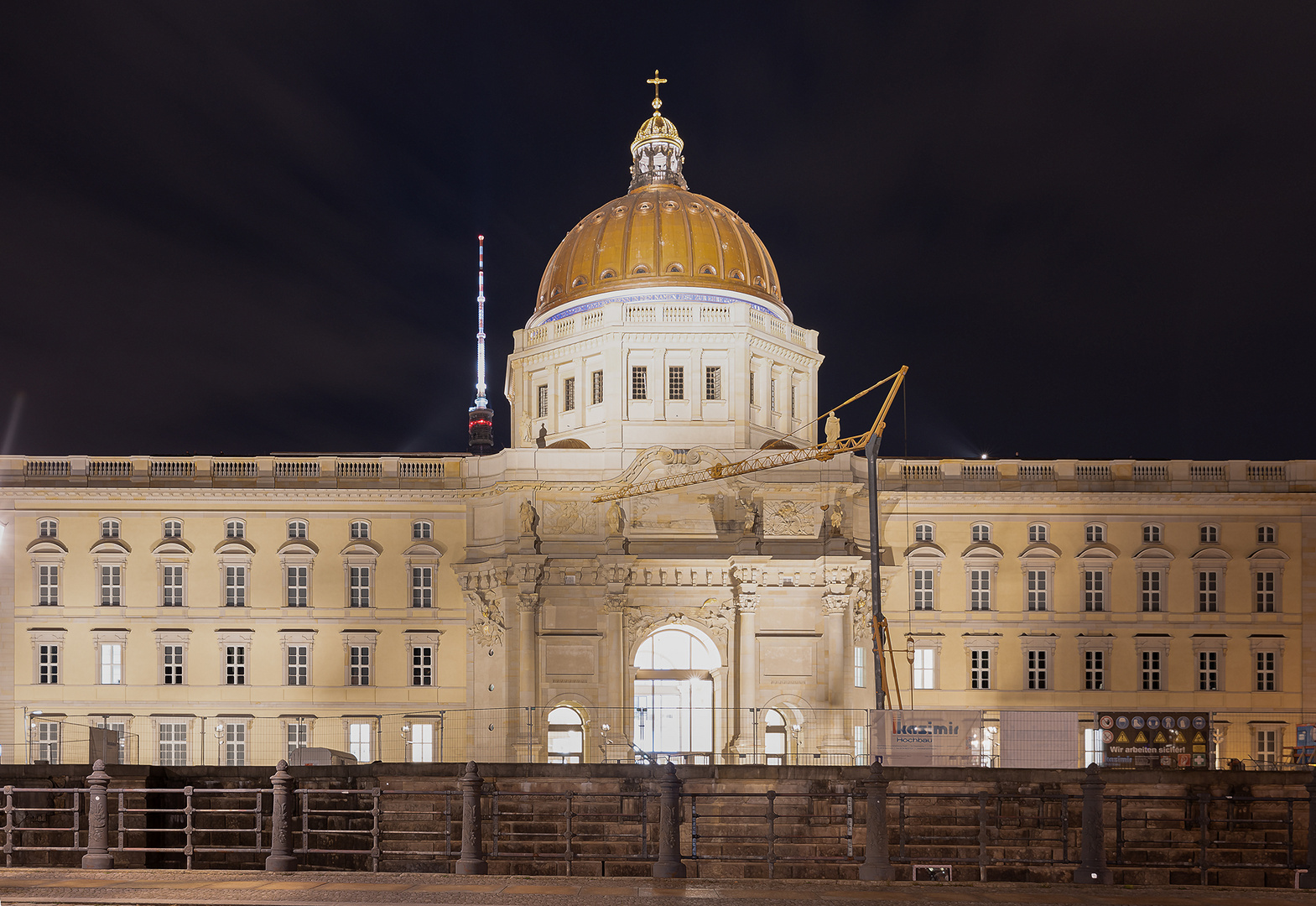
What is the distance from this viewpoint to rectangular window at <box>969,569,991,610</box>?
64.8m

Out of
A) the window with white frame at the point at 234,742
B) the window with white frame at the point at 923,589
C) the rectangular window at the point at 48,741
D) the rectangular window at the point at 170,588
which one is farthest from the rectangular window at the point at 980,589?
the rectangular window at the point at 48,741

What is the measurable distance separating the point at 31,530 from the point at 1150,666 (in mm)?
48732

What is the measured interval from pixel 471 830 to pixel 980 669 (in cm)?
4064

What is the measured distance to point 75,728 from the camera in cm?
6222

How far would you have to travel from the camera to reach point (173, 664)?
6331 centimetres

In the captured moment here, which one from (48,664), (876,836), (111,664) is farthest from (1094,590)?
(48,664)

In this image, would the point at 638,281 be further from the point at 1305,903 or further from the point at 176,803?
the point at 1305,903

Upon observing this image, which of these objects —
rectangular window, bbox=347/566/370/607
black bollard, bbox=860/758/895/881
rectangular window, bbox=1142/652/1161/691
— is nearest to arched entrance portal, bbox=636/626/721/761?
rectangular window, bbox=347/566/370/607

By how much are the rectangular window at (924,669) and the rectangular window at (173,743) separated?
3113 cm

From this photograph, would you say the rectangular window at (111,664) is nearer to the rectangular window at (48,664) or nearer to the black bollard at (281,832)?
the rectangular window at (48,664)

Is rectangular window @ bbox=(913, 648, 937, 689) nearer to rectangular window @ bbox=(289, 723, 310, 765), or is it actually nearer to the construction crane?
the construction crane

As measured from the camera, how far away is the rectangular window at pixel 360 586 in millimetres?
64562

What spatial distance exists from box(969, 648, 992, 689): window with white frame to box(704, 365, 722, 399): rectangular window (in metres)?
16.5

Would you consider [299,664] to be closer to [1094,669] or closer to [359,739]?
[359,739]
